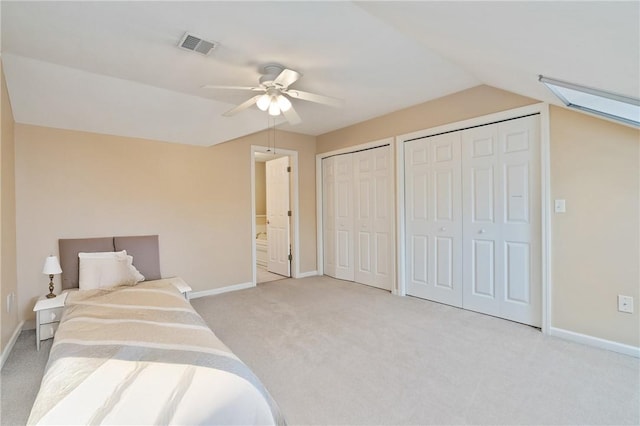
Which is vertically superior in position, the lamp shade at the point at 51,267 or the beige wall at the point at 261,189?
the beige wall at the point at 261,189

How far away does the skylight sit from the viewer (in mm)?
1883

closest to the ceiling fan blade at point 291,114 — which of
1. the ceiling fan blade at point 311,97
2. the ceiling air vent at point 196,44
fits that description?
the ceiling fan blade at point 311,97

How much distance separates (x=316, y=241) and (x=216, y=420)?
419cm

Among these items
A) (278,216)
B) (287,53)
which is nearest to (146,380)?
(287,53)

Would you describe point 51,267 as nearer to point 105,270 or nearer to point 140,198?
point 105,270

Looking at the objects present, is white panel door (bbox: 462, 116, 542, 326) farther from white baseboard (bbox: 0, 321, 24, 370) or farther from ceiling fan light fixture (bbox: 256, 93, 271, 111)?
white baseboard (bbox: 0, 321, 24, 370)

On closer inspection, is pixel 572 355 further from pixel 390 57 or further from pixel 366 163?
pixel 366 163

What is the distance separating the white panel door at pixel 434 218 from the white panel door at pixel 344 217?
1.06 meters

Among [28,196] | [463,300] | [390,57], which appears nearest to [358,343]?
[463,300]

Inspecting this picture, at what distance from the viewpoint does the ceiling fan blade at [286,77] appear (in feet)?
7.39

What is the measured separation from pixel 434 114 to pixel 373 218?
5.33 feet

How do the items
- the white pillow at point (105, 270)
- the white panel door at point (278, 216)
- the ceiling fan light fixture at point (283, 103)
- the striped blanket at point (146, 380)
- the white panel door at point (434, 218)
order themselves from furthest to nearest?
the white panel door at point (278, 216)
the white panel door at point (434, 218)
the white pillow at point (105, 270)
the ceiling fan light fixture at point (283, 103)
the striped blanket at point (146, 380)

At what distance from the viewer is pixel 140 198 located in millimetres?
3666

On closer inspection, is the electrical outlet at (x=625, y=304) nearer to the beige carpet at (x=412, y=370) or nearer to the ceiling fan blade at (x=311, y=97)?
the beige carpet at (x=412, y=370)
